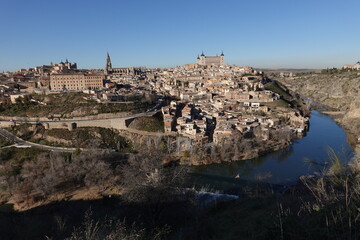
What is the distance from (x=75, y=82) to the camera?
3116 centimetres

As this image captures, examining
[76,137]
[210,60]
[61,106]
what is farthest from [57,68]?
[210,60]

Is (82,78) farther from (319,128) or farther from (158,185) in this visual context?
(319,128)

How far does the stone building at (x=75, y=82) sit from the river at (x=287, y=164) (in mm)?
22594

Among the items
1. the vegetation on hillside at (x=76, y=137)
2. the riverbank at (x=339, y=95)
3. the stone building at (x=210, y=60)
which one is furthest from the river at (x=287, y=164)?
the stone building at (x=210, y=60)

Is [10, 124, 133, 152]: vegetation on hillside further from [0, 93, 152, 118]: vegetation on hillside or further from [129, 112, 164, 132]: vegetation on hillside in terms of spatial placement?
[0, 93, 152, 118]: vegetation on hillside

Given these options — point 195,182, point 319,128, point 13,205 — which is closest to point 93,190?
point 13,205

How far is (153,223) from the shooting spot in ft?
28.4

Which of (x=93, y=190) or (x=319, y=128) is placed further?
(x=319, y=128)

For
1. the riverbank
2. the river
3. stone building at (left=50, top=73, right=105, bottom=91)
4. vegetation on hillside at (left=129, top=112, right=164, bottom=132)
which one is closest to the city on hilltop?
stone building at (left=50, top=73, right=105, bottom=91)

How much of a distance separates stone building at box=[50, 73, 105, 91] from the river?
22.6 m

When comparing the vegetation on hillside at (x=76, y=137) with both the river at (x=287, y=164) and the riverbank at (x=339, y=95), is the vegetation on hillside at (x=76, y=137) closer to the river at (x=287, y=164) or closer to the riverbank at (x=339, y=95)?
the river at (x=287, y=164)

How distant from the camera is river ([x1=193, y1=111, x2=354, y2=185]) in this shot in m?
15.2

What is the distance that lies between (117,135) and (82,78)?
15.1 m

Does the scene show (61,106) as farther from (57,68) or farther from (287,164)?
(57,68)
